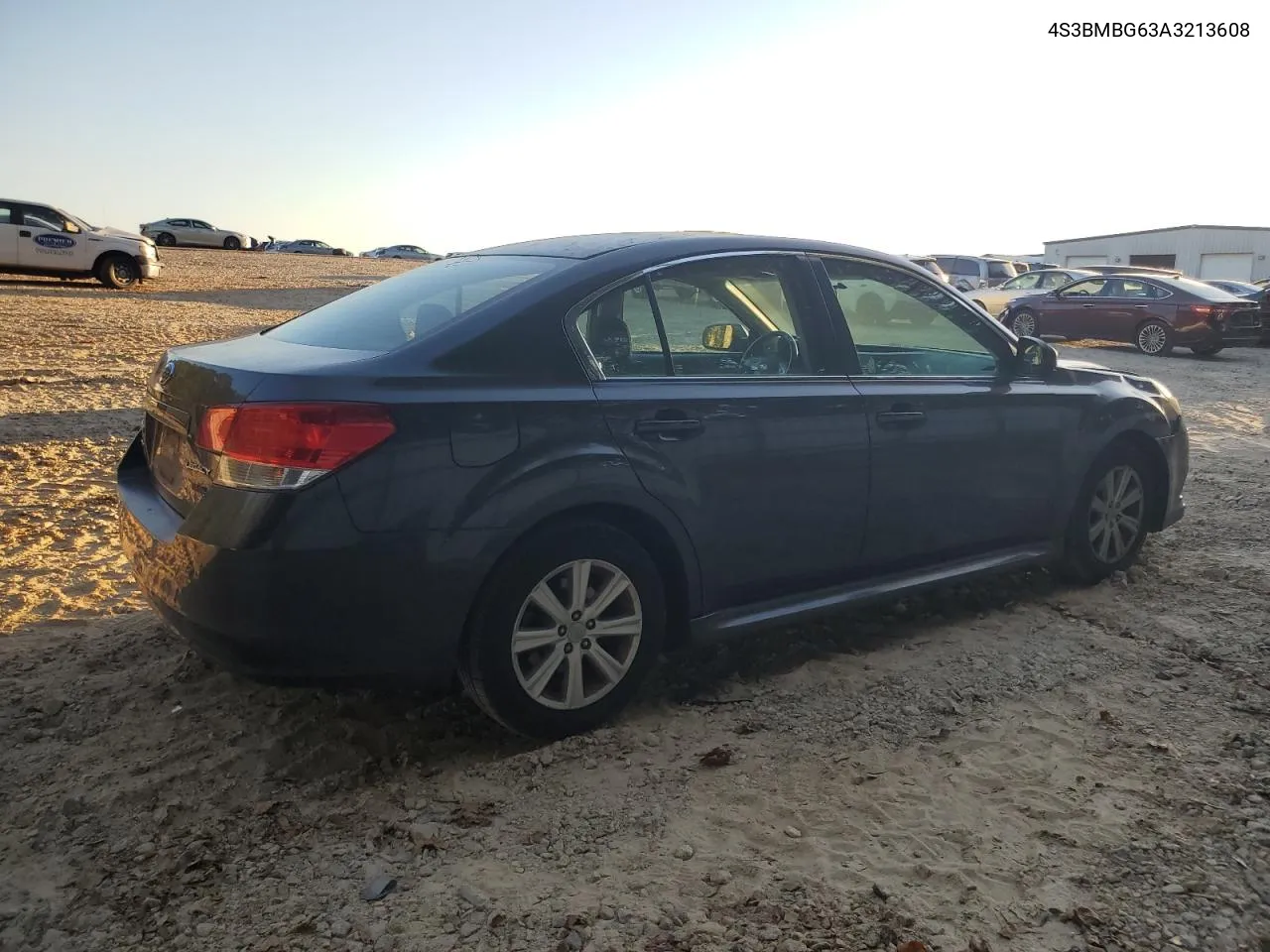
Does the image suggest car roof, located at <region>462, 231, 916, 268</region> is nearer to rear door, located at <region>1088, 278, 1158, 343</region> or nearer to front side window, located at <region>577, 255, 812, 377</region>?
front side window, located at <region>577, 255, 812, 377</region>

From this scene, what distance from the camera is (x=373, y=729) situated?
11.2ft

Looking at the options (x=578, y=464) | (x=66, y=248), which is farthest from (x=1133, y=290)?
(x=66, y=248)

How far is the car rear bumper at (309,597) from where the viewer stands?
2.79 m

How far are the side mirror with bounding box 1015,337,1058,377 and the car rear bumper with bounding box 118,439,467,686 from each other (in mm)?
2883

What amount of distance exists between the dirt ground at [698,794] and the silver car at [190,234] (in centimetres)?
4575

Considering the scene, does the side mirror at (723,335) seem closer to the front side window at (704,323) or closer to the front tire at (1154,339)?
the front side window at (704,323)

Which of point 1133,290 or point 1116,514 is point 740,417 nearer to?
point 1116,514

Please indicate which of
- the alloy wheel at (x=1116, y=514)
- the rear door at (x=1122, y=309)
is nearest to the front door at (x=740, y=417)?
the alloy wheel at (x=1116, y=514)

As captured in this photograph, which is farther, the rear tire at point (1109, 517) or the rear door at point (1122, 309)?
the rear door at point (1122, 309)

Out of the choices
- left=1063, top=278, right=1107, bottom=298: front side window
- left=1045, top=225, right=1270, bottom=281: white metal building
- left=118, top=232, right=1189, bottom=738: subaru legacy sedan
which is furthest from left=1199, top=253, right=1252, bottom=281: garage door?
left=118, top=232, right=1189, bottom=738: subaru legacy sedan

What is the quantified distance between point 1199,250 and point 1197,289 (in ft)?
121

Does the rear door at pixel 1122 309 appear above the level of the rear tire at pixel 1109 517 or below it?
above

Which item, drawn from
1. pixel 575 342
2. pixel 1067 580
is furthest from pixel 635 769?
pixel 1067 580

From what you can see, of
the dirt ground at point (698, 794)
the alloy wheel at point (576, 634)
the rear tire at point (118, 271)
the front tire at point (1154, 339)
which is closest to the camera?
the dirt ground at point (698, 794)
